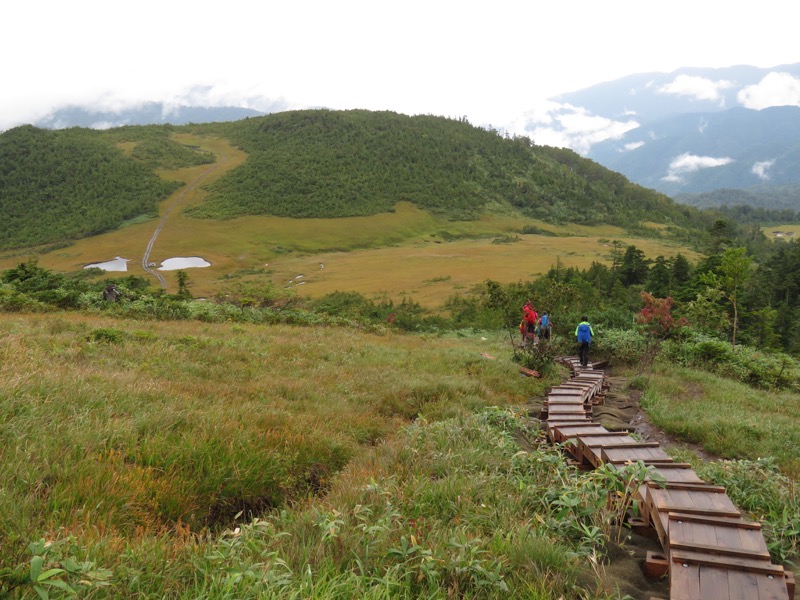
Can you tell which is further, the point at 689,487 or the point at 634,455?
the point at 634,455

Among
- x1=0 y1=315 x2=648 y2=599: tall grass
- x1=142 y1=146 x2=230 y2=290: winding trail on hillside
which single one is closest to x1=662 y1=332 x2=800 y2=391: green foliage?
x1=0 y1=315 x2=648 y2=599: tall grass

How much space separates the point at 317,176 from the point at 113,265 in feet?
226

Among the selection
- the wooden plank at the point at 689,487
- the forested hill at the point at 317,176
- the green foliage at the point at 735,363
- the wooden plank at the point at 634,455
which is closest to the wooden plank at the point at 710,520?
the wooden plank at the point at 689,487

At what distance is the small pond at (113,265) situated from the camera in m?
71.7

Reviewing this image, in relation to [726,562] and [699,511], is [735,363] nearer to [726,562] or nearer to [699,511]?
[699,511]

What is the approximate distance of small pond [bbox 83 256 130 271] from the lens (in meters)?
71.7

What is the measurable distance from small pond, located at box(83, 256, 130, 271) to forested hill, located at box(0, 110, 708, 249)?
2507 cm

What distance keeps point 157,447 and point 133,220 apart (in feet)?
365

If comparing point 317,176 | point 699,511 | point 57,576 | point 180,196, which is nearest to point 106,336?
point 57,576

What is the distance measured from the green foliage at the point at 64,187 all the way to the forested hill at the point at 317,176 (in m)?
0.31

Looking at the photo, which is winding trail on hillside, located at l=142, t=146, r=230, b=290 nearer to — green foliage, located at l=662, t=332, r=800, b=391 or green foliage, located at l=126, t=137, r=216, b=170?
green foliage, located at l=126, t=137, r=216, b=170

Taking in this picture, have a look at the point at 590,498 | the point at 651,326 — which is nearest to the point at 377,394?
the point at 590,498

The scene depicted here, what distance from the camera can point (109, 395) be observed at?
5.64 meters

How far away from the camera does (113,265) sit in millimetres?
73625
